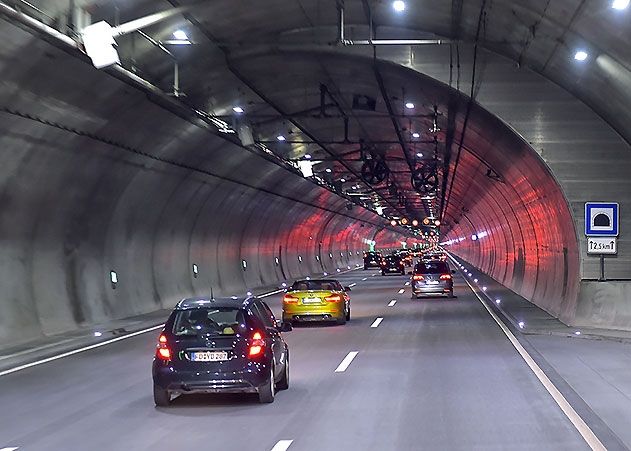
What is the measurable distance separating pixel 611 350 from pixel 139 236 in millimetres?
16959

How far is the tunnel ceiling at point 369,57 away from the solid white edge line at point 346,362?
249 inches

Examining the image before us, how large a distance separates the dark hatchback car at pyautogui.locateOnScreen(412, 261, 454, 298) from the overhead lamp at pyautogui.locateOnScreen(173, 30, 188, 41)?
20174 millimetres

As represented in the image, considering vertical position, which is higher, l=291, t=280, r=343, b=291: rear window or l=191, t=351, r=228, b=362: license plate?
l=291, t=280, r=343, b=291: rear window

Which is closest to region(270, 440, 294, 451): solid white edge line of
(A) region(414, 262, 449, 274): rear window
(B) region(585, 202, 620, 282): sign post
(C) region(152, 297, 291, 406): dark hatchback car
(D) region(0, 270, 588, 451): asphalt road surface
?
(D) region(0, 270, 588, 451): asphalt road surface

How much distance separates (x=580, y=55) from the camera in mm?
17922

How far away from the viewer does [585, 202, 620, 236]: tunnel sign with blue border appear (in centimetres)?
2128

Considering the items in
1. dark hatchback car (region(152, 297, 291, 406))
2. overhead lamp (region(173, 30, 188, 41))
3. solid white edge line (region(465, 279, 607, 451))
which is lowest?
solid white edge line (region(465, 279, 607, 451))

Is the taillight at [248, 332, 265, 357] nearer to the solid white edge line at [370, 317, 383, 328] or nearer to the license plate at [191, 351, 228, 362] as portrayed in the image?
the license plate at [191, 351, 228, 362]

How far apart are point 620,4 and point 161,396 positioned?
8.98 meters

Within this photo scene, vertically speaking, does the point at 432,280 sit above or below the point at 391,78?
below

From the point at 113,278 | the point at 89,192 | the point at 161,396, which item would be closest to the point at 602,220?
the point at 89,192

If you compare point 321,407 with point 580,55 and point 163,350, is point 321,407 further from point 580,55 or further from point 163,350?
point 580,55

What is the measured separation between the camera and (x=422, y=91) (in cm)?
2605

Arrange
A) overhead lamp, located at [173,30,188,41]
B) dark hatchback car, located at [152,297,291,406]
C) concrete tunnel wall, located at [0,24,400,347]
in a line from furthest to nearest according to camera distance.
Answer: overhead lamp, located at [173,30,188,41]
concrete tunnel wall, located at [0,24,400,347]
dark hatchback car, located at [152,297,291,406]
